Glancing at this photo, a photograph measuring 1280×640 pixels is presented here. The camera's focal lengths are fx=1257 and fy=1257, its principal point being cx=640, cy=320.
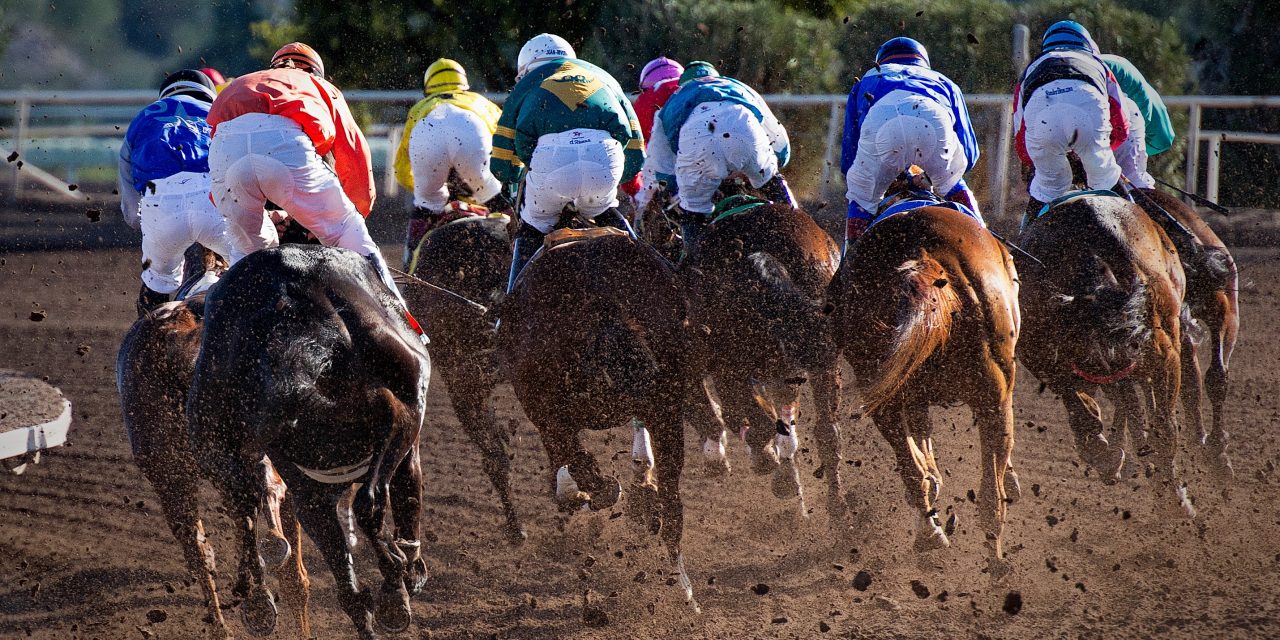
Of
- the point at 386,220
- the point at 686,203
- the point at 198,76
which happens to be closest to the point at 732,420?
the point at 686,203

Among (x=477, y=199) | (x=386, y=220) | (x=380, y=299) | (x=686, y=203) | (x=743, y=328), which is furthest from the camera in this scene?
(x=386, y=220)

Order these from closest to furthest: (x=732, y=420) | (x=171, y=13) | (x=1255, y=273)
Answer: (x=732, y=420) < (x=1255, y=273) < (x=171, y=13)

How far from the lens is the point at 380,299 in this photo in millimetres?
3762

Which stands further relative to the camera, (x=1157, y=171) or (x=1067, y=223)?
(x=1157, y=171)

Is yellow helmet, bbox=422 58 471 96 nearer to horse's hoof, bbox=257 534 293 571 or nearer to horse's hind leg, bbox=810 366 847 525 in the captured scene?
horse's hind leg, bbox=810 366 847 525

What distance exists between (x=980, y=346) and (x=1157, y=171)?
9542 mm

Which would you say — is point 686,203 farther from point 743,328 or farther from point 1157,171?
point 1157,171

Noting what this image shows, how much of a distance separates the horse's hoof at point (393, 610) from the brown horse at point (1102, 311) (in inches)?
97.6

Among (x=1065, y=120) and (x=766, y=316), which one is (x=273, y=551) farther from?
(x=1065, y=120)

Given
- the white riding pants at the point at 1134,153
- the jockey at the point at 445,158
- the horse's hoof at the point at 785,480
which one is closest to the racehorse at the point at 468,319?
the jockey at the point at 445,158

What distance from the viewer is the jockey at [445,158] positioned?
18.9 ft

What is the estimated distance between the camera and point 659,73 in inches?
264

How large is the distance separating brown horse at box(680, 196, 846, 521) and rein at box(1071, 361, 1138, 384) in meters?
0.88

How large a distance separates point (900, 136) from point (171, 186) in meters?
2.73
